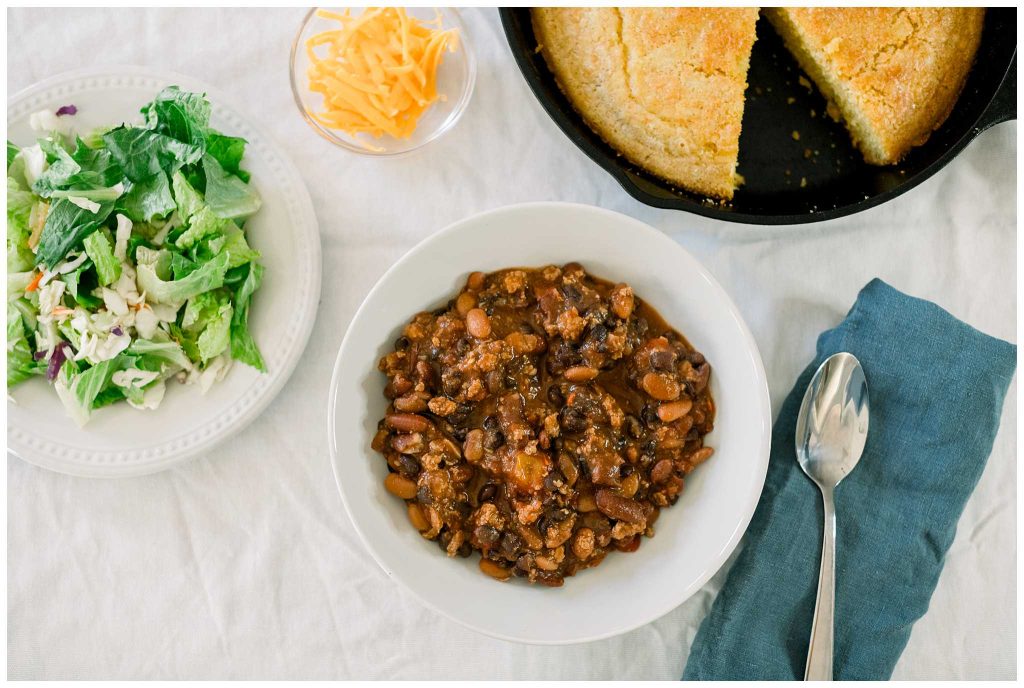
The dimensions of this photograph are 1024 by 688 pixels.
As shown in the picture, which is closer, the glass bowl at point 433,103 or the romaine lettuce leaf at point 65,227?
the romaine lettuce leaf at point 65,227

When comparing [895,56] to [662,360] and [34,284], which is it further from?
[34,284]

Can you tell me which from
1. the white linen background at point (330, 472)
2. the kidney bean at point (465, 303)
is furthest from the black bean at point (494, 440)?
the white linen background at point (330, 472)

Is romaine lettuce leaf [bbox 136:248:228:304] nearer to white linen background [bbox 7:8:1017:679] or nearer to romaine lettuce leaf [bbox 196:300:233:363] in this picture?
romaine lettuce leaf [bbox 196:300:233:363]

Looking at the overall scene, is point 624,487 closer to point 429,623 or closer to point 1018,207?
point 429,623

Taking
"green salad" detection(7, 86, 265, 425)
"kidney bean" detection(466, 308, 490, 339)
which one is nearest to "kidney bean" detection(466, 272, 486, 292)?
"kidney bean" detection(466, 308, 490, 339)

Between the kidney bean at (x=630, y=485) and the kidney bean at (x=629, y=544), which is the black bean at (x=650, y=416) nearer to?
the kidney bean at (x=630, y=485)

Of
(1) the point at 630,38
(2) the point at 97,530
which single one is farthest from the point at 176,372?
(1) the point at 630,38
